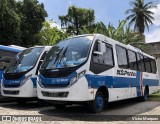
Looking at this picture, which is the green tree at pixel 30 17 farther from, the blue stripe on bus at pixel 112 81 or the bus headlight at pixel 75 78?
the bus headlight at pixel 75 78

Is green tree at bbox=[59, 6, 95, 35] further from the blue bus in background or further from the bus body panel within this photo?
the bus body panel

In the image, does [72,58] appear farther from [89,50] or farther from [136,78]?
[136,78]

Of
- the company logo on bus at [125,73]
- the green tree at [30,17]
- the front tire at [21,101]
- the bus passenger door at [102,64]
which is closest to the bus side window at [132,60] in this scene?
the company logo on bus at [125,73]

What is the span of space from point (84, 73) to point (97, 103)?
1.32 meters

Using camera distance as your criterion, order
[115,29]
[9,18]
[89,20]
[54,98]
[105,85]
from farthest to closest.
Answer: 1. [89,20]
2. [115,29]
3. [9,18]
4. [105,85]
5. [54,98]

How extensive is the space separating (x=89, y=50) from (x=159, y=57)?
25.5m

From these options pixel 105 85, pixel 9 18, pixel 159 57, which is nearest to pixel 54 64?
pixel 105 85

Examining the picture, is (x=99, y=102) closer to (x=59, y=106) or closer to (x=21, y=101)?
(x=59, y=106)

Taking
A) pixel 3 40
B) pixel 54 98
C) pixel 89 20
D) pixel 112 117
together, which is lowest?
pixel 112 117

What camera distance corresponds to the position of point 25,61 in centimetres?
1174

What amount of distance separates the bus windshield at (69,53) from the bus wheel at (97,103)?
135 centimetres

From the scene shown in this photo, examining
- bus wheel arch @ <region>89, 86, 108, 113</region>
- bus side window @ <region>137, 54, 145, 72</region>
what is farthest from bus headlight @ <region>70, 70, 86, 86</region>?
bus side window @ <region>137, 54, 145, 72</region>

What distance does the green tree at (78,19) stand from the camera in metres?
47.1

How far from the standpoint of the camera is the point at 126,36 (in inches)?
1208
